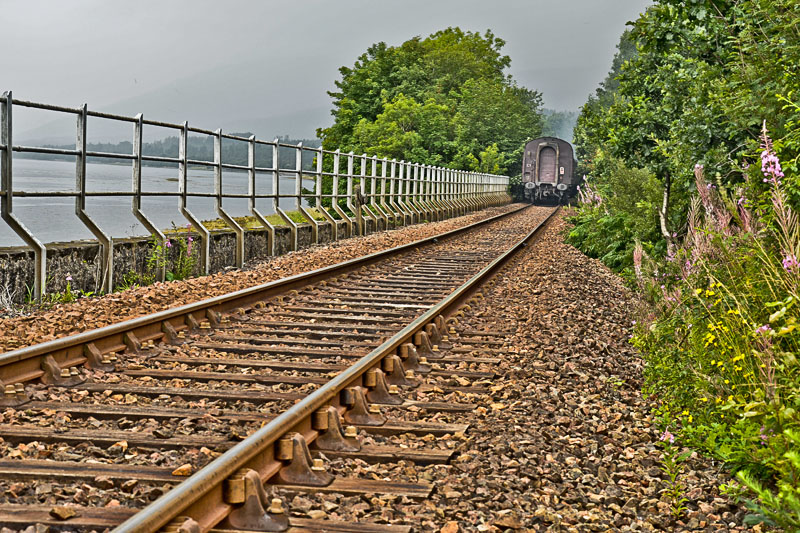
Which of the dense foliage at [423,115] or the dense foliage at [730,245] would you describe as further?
the dense foliage at [423,115]

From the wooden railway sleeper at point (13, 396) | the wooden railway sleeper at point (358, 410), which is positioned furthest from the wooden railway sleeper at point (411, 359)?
the wooden railway sleeper at point (13, 396)

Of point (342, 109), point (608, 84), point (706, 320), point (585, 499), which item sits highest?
point (608, 84)

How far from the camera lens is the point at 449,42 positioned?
104062 mm

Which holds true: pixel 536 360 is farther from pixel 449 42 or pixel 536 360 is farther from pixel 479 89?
pixel 449 42

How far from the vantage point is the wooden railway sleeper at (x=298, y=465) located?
13.3 feet

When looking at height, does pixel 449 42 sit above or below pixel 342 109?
above

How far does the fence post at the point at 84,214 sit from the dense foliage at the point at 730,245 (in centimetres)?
581

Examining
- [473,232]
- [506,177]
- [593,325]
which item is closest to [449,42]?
[506,177]

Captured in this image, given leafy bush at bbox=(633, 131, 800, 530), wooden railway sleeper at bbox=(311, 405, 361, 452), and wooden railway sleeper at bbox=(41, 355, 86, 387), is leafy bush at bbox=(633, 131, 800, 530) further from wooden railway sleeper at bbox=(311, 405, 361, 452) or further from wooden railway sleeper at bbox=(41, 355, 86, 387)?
wooden railway sleeper at bbox=(41, 355, 86, 387)

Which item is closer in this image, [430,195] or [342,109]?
[430,195]

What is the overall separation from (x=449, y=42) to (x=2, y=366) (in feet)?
335

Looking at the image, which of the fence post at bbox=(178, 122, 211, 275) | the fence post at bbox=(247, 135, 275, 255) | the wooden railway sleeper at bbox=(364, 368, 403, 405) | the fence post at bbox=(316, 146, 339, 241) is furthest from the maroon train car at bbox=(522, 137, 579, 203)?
the wooden railway sleeper at bbox=(364, 368, 403, 405)

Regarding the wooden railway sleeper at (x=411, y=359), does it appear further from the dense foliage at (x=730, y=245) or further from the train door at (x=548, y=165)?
the train door at (x=548, y=165)

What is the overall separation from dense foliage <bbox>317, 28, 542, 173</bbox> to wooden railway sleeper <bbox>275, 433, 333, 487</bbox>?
56205mm
